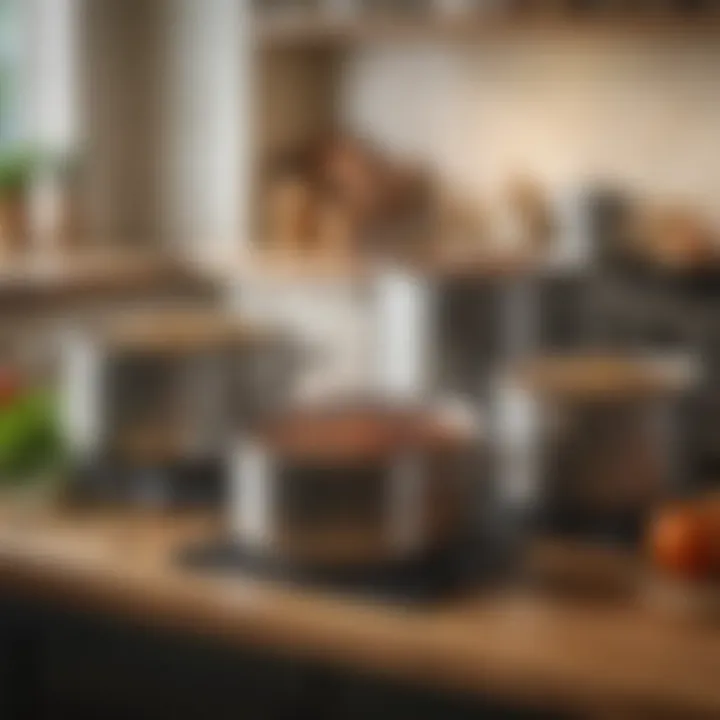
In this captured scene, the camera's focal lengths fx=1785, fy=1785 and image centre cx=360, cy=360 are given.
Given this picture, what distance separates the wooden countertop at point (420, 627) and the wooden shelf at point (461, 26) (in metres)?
1.59

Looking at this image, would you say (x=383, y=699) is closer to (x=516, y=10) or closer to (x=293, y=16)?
(x=516, y=10)

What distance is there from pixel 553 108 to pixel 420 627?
6.61 feet

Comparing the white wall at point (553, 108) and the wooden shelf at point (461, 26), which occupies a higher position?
the wooden shelf at point (461, 26)

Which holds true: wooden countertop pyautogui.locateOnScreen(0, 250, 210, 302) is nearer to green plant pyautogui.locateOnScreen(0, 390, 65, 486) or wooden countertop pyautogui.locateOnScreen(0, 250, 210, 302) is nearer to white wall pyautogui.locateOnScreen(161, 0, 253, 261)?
white wall pyautogui.locateOnScreen(161, 0, 253, 261)

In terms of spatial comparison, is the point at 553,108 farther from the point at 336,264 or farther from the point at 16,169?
the point at 16,169

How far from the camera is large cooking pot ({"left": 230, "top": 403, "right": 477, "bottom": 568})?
4.44ft

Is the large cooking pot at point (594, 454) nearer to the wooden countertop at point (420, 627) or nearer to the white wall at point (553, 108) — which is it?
the wooden countertop at point (420, 627)

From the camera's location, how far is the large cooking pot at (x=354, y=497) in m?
1.35

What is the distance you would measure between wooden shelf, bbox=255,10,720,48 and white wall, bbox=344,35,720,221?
4 centimetres

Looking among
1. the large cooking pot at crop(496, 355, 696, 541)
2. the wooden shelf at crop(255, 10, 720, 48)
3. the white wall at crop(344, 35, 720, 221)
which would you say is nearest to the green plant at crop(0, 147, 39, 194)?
the wooden shelf at crop(255, 10, 720, 48)

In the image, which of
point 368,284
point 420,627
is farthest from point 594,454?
point 368,284

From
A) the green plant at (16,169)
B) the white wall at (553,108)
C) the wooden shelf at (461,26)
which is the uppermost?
the wooden shelf at (461,26)

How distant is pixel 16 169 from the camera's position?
327 centimetres

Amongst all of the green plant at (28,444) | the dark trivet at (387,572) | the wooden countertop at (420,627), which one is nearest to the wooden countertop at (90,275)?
the green plant at (28,444)
